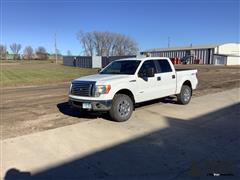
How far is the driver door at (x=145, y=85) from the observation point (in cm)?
804

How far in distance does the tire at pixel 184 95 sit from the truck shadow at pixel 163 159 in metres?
3.10

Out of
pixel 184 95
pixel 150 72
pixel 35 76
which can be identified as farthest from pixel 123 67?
pixel 35 76

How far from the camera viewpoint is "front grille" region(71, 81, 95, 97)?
7.22 meters

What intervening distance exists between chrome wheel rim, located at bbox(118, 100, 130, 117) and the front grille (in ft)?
2.99

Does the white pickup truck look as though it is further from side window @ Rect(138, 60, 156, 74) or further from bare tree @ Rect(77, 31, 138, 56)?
bare tree @ Rect(77, 31, 138, 56)

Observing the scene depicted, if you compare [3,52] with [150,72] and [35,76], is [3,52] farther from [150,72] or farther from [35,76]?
[150,72]

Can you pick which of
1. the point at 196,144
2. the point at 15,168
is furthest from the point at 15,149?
the point at 196,144

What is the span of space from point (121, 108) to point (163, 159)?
110 inches

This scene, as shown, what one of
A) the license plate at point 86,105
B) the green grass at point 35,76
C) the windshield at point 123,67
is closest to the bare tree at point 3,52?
the green grass at point 35,76

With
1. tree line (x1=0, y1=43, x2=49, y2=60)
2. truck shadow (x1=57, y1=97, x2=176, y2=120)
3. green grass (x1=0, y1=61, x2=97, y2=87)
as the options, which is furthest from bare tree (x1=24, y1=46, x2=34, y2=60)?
truck shadow (x1=57, y1=97, x2=176, y2=120)

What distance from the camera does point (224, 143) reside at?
5.70 meters

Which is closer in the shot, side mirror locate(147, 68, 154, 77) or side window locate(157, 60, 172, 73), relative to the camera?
side mirror locate(147, 68, 154, 77)

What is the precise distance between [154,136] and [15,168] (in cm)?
313

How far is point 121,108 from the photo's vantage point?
7445 millimetres
